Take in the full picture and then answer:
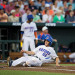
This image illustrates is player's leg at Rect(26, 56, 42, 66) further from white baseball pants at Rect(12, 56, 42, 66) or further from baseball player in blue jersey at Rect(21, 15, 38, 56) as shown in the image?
baseball player in blue jersey at Rect(21, 15, 38, 56)

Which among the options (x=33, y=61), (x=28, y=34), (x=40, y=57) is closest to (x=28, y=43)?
(x=28, y=34)

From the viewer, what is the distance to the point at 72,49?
13.8 meters

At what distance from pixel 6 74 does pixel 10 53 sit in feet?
20.5

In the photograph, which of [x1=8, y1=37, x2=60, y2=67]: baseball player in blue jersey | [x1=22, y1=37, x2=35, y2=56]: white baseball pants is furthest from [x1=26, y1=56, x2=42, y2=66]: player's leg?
[x1=22, y1=37, x2=35, y2=56]: white baseball pants

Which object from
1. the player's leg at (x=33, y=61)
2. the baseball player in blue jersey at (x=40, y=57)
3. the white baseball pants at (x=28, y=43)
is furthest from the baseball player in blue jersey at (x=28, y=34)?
the player's leg at (x=33, y=61)

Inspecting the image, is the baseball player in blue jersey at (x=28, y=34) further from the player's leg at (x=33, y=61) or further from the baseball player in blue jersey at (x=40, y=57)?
the player's leg at (x=33, y=61)

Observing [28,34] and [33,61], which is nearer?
[33,61]

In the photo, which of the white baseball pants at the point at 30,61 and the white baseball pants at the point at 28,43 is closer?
the white baseball pants at the point at 30,61

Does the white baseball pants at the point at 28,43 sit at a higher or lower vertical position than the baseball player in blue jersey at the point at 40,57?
higher

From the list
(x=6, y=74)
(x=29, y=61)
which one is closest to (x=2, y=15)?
(x=29, y=61)

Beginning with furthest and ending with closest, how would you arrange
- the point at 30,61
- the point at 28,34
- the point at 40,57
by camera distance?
the point at 28,34
the point at 40,57
the point at 30,61

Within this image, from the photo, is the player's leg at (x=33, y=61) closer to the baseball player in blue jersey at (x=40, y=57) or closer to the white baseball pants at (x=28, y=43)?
the baseball player in blue jersey at (x=40, y=57)

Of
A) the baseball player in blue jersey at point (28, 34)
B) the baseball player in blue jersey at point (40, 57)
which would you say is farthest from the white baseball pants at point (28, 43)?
the baseball player in blue jersey at point (40, 57)

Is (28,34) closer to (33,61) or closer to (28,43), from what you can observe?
(28,43)
